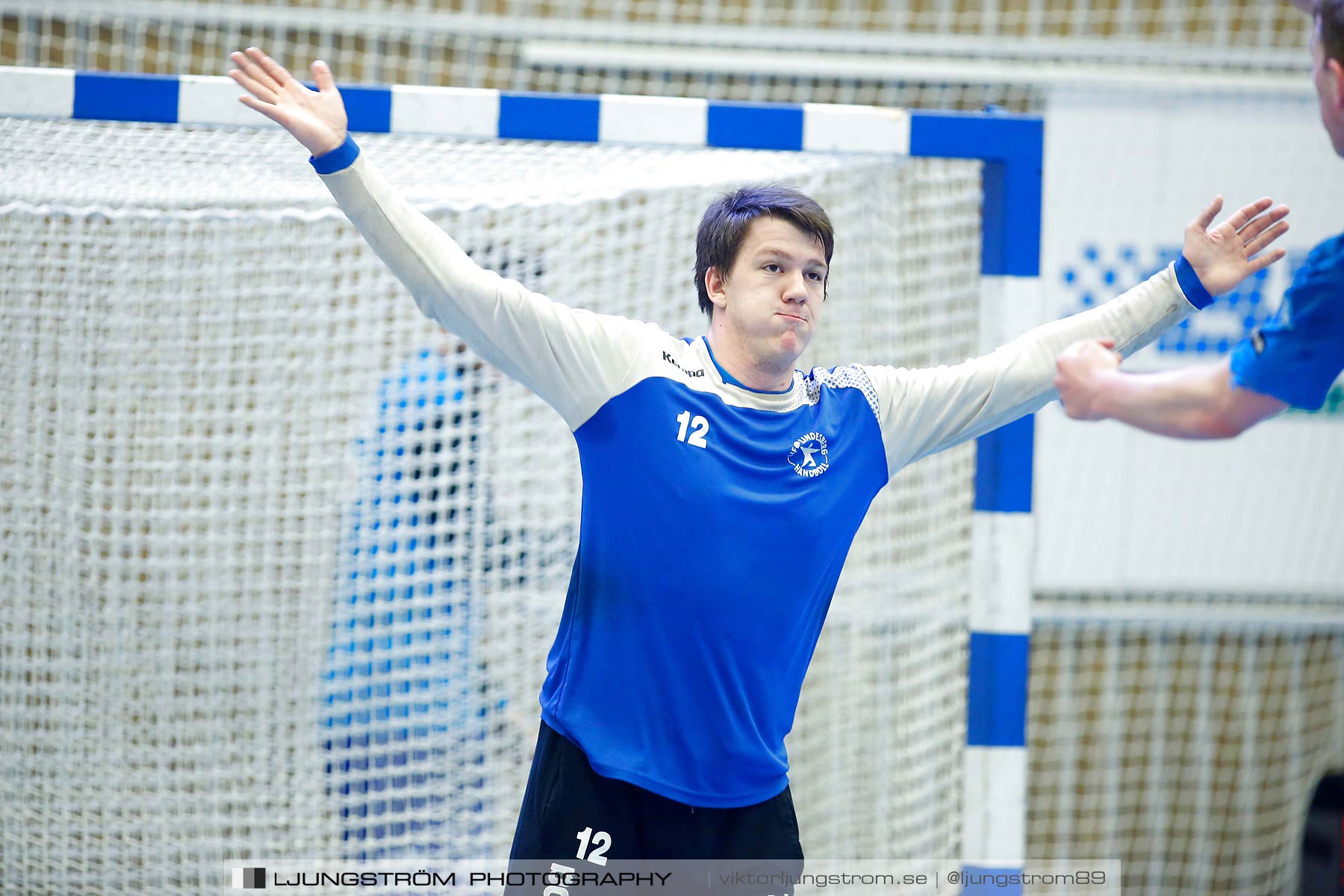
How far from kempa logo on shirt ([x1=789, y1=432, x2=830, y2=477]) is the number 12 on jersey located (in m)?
0.16

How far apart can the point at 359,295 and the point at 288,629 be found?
98cm

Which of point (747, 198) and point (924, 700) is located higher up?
point (747, 198)

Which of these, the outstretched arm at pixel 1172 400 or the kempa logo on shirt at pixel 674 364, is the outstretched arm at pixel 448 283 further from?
the outstretched arm at pixel 1172 400

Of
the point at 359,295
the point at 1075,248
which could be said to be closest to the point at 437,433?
the point at 359,295

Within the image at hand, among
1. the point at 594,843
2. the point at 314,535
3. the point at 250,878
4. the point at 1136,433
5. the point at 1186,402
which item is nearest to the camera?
the point at 1186,402

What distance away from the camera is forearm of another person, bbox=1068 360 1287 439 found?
5.20ft

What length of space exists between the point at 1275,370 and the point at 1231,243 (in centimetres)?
51

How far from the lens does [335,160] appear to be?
166cm

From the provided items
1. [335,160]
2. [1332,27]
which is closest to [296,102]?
[335,160]

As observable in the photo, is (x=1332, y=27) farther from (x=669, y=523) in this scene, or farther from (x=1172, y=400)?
(x=669, y=523)

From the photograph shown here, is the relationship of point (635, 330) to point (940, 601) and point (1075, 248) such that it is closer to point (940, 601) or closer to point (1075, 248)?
point (940, 601)

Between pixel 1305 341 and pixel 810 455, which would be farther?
pixel 810 455

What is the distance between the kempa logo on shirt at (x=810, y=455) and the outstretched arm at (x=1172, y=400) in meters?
0.41

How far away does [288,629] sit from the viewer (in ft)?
9.87
